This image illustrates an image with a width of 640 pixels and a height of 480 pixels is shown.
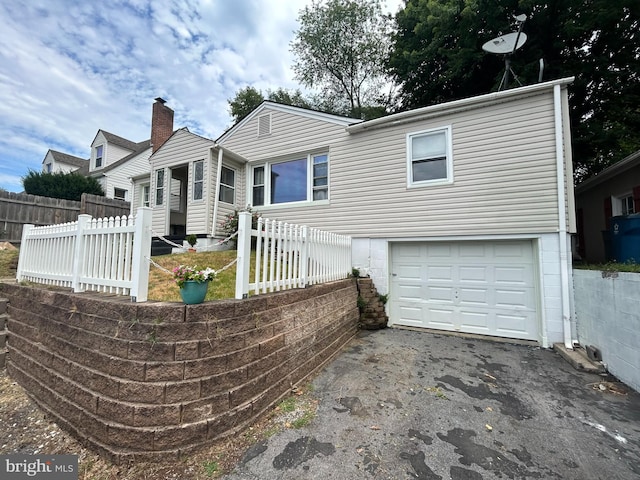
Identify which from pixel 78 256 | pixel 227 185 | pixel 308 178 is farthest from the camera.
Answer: pixel 227 185

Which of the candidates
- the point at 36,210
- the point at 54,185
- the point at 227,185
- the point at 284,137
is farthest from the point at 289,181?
the point at 54,185

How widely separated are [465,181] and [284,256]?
4.52 metres

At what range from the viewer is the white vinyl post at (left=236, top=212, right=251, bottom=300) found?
2.78 metres

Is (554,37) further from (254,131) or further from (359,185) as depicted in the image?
(254,131)

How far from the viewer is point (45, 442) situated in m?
2.44

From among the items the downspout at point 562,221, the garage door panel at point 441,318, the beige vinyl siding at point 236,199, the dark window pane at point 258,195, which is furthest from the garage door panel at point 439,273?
the beige vinyl siding at point 236,199

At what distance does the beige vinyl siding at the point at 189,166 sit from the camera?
7.80 meters

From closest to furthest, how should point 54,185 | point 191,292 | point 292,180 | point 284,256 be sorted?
point 191,292
point 284,256
point 292,180
point 54,185

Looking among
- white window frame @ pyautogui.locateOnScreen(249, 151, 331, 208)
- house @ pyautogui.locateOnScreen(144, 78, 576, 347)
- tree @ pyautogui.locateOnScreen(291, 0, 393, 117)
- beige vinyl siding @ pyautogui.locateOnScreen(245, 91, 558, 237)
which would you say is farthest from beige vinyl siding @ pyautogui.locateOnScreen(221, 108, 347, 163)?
tree @ pyautogui.locateOnScreen(291, 0, 393, 117)

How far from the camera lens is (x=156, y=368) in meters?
2.14

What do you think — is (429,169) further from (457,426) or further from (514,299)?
(457,426)

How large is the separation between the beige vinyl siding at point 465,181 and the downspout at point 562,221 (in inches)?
3.5

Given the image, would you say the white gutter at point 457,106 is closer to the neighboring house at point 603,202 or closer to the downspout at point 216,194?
the neighboring house at point 603,202

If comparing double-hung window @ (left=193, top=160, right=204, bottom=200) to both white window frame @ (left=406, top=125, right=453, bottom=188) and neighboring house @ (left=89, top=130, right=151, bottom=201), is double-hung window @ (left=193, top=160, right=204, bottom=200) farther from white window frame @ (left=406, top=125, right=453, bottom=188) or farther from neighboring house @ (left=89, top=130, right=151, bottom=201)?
neighboring house @ (left=89, top=130, right=151, bottom=201)
